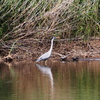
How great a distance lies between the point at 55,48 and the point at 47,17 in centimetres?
118

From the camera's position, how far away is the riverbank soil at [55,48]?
11.6 m

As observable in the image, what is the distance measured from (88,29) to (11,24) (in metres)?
2.26

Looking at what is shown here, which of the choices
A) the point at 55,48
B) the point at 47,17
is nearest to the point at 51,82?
the point at 47,17

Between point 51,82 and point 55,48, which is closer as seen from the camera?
point 51,82

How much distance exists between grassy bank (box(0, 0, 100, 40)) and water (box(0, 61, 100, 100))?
1.55 m

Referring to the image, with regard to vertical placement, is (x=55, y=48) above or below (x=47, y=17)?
below

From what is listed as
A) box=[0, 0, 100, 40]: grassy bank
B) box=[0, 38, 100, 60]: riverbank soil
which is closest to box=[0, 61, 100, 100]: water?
box=[0, 38, 100, 60]: riverbank soil

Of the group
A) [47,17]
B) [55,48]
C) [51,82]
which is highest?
[47,17]

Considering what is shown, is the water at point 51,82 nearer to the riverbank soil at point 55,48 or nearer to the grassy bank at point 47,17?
the riverbank soil at point 55,48

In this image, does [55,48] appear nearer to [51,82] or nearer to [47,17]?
[47,17]

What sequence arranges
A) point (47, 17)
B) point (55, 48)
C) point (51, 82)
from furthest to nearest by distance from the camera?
point (55, 48)
point (47, 17)
point (51, 82)

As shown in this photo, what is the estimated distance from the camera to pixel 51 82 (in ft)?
24.2

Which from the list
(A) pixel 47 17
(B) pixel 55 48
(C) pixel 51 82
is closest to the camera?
(C) pixel 51 82

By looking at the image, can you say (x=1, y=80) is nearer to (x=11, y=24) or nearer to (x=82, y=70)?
(x=82, y=70)
